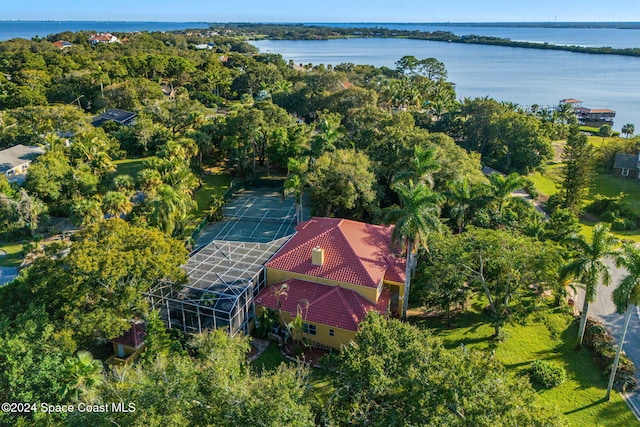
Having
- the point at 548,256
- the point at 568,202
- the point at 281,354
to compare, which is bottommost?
the point at 281,354

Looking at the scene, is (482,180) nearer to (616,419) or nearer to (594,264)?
(594,264)

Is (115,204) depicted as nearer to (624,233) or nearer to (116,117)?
(116,117)

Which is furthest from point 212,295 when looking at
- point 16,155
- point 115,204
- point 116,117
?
point 116,117

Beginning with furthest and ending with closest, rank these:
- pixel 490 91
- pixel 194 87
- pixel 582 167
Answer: pixel 490 91 → pixel 194 87 → pixel 582 167

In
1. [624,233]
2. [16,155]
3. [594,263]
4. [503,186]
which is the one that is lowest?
[624,233]

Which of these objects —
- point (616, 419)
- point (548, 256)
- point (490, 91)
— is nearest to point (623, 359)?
point (616, 419)

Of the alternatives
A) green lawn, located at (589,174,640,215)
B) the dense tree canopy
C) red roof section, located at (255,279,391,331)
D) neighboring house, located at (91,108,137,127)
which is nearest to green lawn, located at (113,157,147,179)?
neighboring house, located at (91,108,137,127)
